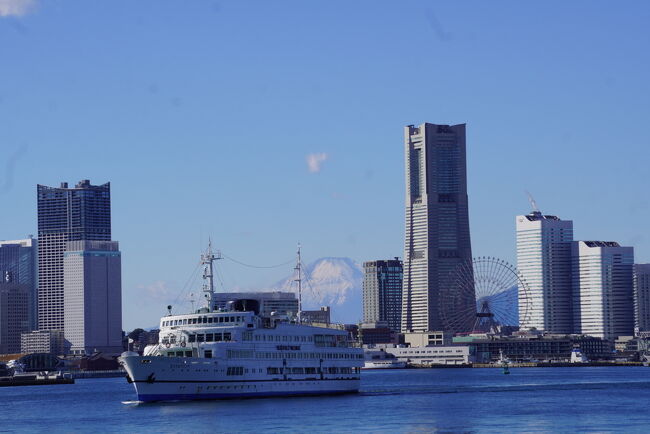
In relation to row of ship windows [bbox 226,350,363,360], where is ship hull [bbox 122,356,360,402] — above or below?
below

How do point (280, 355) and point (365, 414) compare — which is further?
point (280, 355)

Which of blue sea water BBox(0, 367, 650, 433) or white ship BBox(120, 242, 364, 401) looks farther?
white ship BBox(120, 242, 364, 401)

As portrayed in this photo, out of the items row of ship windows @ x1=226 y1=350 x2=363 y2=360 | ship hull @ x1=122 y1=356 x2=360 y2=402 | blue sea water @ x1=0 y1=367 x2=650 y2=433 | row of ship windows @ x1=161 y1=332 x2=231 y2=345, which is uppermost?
row of ship windows @ x1=161 y1=332 x2=231 y2=345

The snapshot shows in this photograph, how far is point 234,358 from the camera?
411ft

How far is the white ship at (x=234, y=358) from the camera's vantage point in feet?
400

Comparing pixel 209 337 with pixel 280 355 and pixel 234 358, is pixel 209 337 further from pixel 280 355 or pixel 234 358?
pixel 280 355

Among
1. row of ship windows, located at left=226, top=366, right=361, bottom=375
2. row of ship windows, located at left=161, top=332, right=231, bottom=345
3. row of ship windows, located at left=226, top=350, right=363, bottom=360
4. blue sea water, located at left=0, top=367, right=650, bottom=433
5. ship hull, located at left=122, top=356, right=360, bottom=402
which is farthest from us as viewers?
row of ship windows, located at left=161, top=332, right=231, bottom=345

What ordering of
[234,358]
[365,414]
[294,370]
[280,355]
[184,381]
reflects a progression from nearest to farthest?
[365,414] → [184,381] → [234,358] → [280,355] → [294,370]

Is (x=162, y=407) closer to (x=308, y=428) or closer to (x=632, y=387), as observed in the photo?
(x=308, y=428)

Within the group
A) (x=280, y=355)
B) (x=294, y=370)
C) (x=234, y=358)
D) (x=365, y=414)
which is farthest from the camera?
(x=294, y=370)

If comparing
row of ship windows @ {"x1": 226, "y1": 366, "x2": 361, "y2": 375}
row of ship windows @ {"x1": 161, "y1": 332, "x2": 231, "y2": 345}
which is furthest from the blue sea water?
row of ship windows @ {"x1": 161, "y1": 332, "x2": 231, "y2": 345}

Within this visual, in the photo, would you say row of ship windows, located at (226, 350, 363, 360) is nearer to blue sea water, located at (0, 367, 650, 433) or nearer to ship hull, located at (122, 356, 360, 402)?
ship hull, located at (122, 356, 360, 402)

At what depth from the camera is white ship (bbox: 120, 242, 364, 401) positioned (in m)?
122

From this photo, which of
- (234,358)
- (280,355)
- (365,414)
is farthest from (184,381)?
(365,414)
